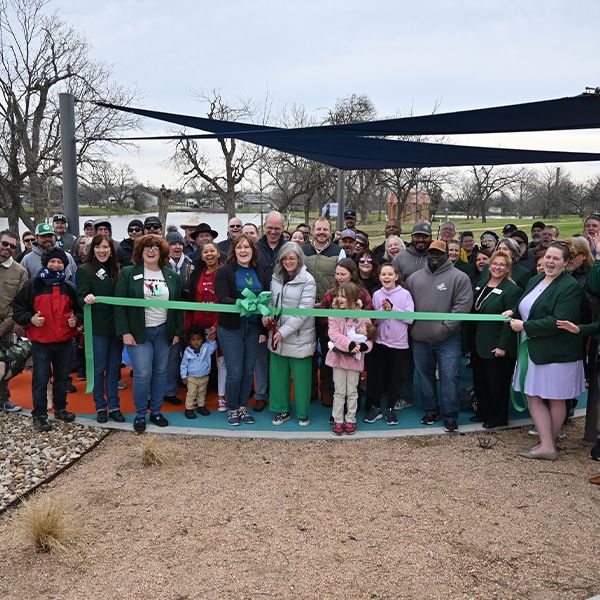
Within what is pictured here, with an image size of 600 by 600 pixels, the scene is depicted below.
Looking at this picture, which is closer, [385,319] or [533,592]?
[533,592]

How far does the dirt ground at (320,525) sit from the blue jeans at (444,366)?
17.6 inches

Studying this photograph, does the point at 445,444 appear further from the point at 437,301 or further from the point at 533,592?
the point at 533,592

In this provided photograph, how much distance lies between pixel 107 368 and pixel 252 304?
1554 millimetres

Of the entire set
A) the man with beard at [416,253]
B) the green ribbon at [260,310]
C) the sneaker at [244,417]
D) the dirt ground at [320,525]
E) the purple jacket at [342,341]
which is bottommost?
the dirt ground at [320,525]

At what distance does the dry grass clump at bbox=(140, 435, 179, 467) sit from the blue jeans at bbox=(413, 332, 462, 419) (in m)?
2.41

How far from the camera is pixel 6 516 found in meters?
3.51

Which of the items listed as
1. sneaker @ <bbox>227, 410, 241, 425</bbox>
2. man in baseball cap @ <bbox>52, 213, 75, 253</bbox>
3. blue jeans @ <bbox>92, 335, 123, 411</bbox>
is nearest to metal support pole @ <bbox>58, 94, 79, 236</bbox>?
man in baseball cap @ <bbox>52, 213, 75, 253</bbox>

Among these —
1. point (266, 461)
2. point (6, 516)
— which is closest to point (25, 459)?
point (6, 516)

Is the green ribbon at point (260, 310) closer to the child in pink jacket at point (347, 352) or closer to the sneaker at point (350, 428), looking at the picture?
the child in pink jacket at point (347, 352)

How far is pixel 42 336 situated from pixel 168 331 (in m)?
1.08

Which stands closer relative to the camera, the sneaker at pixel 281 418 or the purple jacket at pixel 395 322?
the purple jacket at pixel 395 322

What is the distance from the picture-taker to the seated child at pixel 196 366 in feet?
16.8

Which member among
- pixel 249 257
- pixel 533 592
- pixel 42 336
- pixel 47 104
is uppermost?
pixel 47 104

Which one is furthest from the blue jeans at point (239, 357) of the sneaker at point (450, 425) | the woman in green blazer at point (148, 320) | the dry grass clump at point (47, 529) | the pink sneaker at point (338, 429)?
the dry grass clump at point (47, 529)
